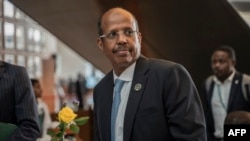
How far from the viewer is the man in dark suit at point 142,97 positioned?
5.52ft

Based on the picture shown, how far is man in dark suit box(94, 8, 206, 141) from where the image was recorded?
1683 mm

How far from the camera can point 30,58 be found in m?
10.7

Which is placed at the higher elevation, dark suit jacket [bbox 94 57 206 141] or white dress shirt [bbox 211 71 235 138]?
dark suit jacket [bbox 94 57 206 141]

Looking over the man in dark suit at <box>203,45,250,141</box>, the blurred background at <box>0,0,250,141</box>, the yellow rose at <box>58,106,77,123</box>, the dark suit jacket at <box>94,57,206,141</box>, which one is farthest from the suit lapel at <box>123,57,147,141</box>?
the blurred background at <box>0,0,250,141</box>

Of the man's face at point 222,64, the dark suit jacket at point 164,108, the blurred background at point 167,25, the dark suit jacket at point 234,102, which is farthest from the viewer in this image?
the blurred background at point 167,25

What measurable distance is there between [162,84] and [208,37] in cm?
380

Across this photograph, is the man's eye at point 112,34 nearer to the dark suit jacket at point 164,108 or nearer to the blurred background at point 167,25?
the dark suit jacket at point 164,108

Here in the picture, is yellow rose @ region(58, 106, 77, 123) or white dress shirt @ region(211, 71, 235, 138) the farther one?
white dress shirt @ region(211, 71, 235, 138)

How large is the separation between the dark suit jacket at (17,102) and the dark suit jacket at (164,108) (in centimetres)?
70

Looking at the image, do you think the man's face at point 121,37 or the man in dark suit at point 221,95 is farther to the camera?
the man in dark suit at point 221,95

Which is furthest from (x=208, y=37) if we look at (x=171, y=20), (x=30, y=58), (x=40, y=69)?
(x=40, y=69)

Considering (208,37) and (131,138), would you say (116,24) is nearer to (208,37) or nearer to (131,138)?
(131,138)

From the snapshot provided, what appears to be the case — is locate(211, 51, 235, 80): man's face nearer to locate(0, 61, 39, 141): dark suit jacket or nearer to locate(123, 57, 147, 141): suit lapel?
locate(0, 61, 39, 141): dark suit jacket

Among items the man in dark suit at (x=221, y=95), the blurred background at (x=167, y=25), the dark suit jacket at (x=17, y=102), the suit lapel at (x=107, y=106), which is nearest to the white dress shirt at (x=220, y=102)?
the man in dark suit at (x=221, y=95)
